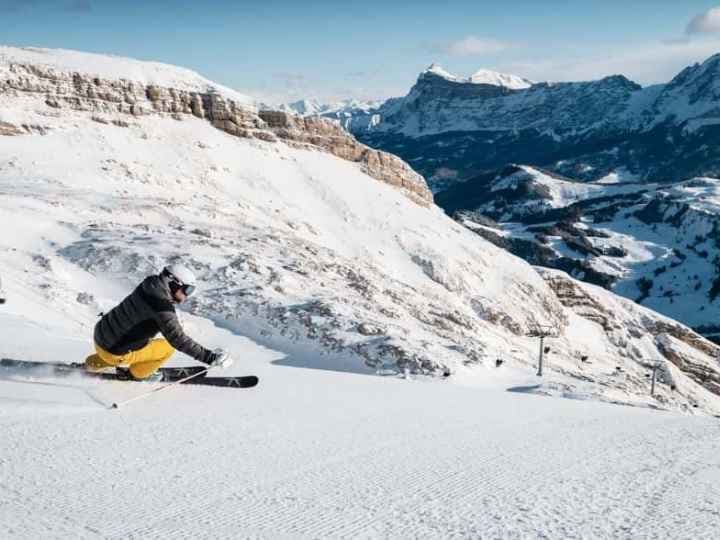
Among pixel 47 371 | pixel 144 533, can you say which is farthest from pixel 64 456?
pixel 47 371

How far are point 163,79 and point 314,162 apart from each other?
52.5 feet

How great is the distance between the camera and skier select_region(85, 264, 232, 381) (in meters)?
8.42

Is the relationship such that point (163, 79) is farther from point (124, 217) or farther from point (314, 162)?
point (124, 217)

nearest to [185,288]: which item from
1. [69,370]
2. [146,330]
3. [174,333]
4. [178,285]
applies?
[178,285]

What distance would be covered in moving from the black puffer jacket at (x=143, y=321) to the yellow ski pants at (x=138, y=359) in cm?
10

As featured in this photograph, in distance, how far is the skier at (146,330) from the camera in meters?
8.42

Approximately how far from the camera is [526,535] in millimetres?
5086

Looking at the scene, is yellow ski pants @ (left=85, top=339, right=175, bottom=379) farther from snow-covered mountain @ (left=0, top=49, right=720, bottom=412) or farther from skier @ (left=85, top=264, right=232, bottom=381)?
snow-covered mountain @ (left=0, top=49, right=720, bottom=412)

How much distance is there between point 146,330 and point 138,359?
481mm

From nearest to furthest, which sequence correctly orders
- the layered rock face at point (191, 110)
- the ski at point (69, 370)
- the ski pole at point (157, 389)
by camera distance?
the ski pole at point (157, 389), the ski at point (69, 370), the layered rock face at point (191, 110)

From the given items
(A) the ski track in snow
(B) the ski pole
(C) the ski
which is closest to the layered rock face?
(C) the ski

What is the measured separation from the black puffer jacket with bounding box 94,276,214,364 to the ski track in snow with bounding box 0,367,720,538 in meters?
0.87

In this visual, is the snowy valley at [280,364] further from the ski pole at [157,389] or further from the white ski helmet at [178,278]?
the white ski helmet at [178,278]

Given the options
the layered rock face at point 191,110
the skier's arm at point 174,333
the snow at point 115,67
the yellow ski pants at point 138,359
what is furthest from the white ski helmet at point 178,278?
the snow at point 115,67
